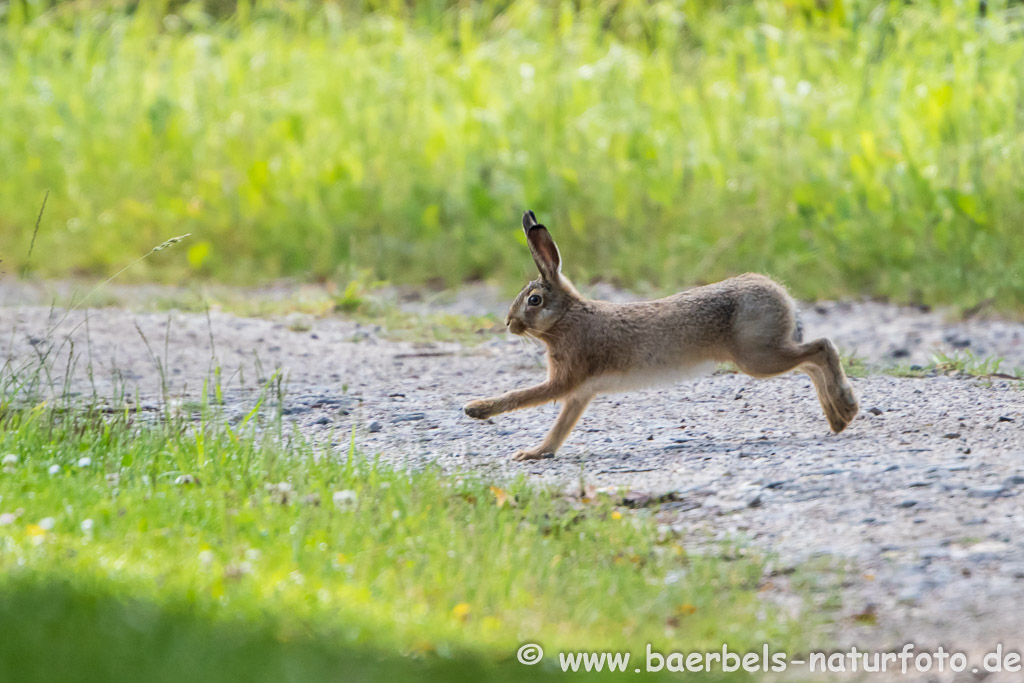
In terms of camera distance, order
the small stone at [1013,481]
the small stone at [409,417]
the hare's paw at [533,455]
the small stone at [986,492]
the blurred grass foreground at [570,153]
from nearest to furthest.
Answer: the small stone at [986,492]
the small stone at [1013,481]
the hare's paw at [533,455]
the small stone at [409,417]
the blurred grass foreground at [570,153]

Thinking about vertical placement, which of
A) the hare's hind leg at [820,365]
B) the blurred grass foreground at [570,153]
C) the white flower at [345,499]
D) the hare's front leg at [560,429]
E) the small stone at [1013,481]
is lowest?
the white flower at [345,499]

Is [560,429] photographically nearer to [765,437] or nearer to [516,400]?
[516,400]

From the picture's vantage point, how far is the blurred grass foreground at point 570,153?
9.47 m

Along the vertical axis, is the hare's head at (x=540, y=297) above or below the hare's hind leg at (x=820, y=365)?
above

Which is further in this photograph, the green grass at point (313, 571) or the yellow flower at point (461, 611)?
the yellow flower at point (461, 611)

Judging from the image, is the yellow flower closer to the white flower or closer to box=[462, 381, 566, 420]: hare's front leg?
the white flower

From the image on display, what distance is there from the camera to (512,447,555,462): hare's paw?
215 inches

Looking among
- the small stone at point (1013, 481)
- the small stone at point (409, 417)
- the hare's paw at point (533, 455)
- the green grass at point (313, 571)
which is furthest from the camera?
the small stone at point (409, 417)

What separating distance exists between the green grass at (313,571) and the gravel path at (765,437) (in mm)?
293

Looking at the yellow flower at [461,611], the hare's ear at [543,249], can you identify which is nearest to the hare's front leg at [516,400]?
the hare's ear at [543,249]

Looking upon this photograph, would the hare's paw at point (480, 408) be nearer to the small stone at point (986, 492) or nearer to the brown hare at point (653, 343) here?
the brown hare at point (653, 343)

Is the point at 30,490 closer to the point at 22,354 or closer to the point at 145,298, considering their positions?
the point at 22,354

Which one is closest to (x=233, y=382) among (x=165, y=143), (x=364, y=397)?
(x=364, y=397)

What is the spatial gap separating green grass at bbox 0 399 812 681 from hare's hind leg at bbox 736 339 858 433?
119cm
